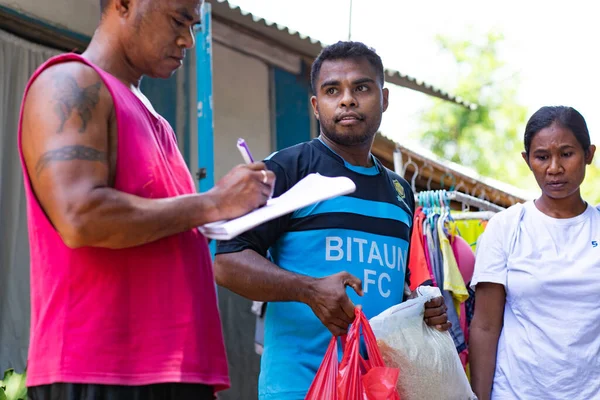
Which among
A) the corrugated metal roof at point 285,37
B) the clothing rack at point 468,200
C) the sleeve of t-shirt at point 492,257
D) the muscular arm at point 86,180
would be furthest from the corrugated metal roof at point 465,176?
the muscular arm at point 86,180

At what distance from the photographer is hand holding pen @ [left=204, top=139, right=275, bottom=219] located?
186 centimetres

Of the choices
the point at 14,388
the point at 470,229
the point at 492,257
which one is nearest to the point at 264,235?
the point at 492,257

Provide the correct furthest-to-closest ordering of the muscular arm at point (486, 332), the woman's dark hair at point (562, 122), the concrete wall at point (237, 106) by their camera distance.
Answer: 1. the concrete wall at point (237, 106)
2. the woman's dark hair at point (562, 122)
3. the muscular arm at point (486, 332)

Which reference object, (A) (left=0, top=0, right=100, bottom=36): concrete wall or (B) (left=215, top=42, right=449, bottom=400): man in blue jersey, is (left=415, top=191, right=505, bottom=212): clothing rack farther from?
(A) (left=0, top=0, right=100, bottom=36): concrete wall

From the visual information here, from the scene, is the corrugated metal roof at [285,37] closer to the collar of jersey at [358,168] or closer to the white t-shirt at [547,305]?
the collar of jersey at [358,168]

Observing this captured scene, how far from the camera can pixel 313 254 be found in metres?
2.74

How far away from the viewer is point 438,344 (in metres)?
2.74

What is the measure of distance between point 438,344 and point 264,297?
0.64 metres

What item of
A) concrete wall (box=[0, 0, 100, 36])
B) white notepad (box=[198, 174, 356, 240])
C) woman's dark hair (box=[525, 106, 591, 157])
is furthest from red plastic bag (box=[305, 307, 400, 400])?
concrete wall (box=[0, 0, 100, 36])

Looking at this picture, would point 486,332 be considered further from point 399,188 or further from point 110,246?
point 110,246

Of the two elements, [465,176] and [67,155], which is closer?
[67,155]

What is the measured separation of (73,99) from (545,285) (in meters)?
2.28

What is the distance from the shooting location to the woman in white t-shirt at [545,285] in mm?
3309

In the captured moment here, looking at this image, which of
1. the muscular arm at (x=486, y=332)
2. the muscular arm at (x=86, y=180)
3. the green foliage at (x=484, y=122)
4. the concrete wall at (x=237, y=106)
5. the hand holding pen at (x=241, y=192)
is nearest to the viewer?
the muscular arm at (x=86, y=180)
